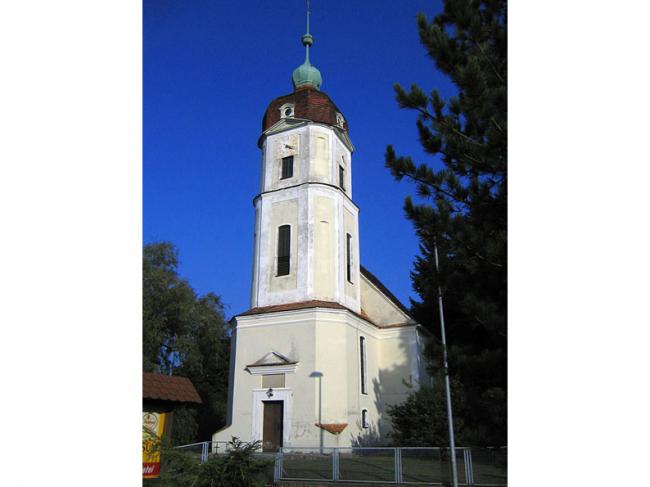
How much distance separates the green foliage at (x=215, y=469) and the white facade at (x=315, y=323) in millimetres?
12532

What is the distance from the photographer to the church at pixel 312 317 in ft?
62.9

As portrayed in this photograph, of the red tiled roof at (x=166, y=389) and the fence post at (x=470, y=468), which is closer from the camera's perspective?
the red tiled roof at (x=166, y=389)

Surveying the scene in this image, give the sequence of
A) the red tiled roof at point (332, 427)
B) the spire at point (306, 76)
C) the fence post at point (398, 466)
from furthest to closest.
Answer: the spire at point (306, 76) < the red tiled roof at point (332, 427) < the fence post at point (398, 466)

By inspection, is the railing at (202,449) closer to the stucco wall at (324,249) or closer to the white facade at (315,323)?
the white facade at (315,323)

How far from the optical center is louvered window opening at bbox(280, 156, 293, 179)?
2353 centimetres

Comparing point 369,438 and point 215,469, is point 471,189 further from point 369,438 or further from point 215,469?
point 369,438

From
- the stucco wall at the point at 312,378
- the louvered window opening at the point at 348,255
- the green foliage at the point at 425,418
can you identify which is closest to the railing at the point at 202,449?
the stucco wall at the point at 312,378

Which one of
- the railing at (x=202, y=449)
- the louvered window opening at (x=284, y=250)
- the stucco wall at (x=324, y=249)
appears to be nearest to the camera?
the railing at (x=202, y=449)

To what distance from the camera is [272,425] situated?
19.3 metres

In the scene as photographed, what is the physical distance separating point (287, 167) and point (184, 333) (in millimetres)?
11388

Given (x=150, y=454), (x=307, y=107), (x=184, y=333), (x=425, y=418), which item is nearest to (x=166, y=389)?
(x=150, y=454)
